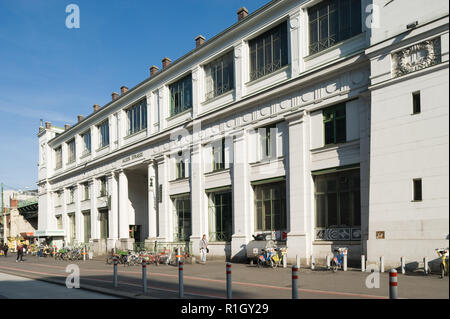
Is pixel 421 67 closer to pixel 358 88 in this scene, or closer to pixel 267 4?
pixel 358 88

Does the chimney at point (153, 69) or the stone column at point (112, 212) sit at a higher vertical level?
the chimney at point (153, 69)

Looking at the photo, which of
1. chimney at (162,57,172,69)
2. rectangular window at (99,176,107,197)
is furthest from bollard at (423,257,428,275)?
rectangular window at (99,176,107,197)

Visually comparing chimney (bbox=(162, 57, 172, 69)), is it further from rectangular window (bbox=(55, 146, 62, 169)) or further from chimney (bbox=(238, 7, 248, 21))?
rectangular window (bbox=(55, 146, 62, 169))

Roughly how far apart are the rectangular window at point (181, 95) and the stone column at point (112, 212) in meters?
10.8

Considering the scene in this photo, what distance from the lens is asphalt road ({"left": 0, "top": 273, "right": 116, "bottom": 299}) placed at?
1356 cm

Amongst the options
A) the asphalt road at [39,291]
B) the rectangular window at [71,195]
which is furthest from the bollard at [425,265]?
the rectangular window at [71,195]

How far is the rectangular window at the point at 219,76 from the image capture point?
2747 centimetres

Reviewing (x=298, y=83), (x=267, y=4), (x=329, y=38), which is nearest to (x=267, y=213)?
(x=298, y=83)

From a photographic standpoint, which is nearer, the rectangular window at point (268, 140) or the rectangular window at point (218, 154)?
the rectangular window at point (268, 140)

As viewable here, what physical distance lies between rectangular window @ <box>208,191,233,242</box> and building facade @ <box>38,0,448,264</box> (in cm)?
7

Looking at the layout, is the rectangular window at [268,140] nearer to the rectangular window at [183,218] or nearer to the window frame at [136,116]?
the rectangular window at [183,218]

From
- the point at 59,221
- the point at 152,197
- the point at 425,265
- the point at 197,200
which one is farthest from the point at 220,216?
the point at 59,221
